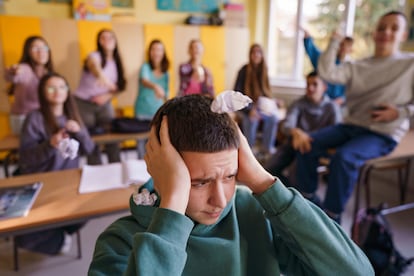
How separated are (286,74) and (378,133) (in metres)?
3.55

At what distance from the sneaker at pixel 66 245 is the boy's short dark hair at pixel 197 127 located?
1.89m

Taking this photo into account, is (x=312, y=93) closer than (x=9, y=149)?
No

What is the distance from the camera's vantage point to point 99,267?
829 mm

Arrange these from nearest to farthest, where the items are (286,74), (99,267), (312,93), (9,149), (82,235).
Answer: (99,267) < (9,149) < (82,235) < (312,93) < (286,74)

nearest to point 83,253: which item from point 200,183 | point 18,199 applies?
point 18,199

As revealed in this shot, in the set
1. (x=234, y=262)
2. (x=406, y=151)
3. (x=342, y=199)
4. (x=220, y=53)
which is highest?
(x=220, y=53)

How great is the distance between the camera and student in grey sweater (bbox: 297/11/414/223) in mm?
2291

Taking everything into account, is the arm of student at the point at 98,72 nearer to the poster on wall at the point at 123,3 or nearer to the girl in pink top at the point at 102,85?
the girl in pink top at the point at 102,85

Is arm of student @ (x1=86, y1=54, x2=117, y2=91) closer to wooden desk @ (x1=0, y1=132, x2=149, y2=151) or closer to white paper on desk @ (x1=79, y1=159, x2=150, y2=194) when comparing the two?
wooden desk @ (x1=0, y1=132, x2=149, y2=151)

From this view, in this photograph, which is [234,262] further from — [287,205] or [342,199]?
[342,199]

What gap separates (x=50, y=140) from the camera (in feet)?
6.73

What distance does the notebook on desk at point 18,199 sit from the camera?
1.37 meters

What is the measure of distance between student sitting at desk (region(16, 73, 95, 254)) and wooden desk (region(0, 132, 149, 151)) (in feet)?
0.96

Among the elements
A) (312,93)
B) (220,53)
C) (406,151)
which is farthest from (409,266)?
(220,53)
